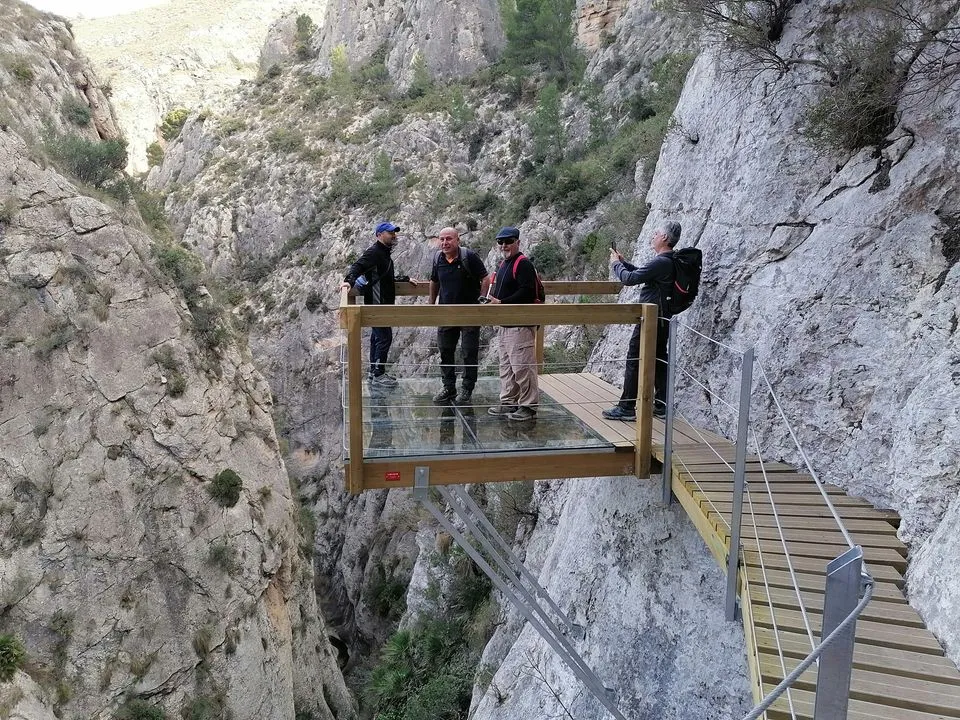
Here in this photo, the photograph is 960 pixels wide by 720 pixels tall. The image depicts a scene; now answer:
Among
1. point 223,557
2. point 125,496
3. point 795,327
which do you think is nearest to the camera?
point 795,327

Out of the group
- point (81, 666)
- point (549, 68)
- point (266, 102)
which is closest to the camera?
point (81, 666)

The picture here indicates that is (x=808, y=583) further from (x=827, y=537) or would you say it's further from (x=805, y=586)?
(x=827, y=537)

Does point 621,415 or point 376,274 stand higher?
point 376,274

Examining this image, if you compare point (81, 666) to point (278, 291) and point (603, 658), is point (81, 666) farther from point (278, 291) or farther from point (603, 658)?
point (278, 291)

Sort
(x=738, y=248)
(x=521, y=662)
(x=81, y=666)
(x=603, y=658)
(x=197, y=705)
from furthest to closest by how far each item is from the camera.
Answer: (x=197, y=705) < (x=81, y=666) < (x=521, y=662) < (x=738, y=248) < (x=603, y=658)

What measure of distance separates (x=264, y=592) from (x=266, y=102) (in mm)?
29612

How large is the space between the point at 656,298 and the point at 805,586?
264 centimetres

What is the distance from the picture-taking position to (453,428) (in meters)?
4.92

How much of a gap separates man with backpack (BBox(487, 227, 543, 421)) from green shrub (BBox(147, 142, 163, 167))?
39724mm

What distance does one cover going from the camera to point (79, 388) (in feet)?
35.9

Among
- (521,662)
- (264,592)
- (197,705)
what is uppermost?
(521,662)

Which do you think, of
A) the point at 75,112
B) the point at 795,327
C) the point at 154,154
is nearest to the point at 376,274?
the point at 795,327

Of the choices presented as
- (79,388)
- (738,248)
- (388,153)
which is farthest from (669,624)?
(388,153)

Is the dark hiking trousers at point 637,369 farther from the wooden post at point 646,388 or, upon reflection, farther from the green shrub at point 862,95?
the green shrub at point 862,95
